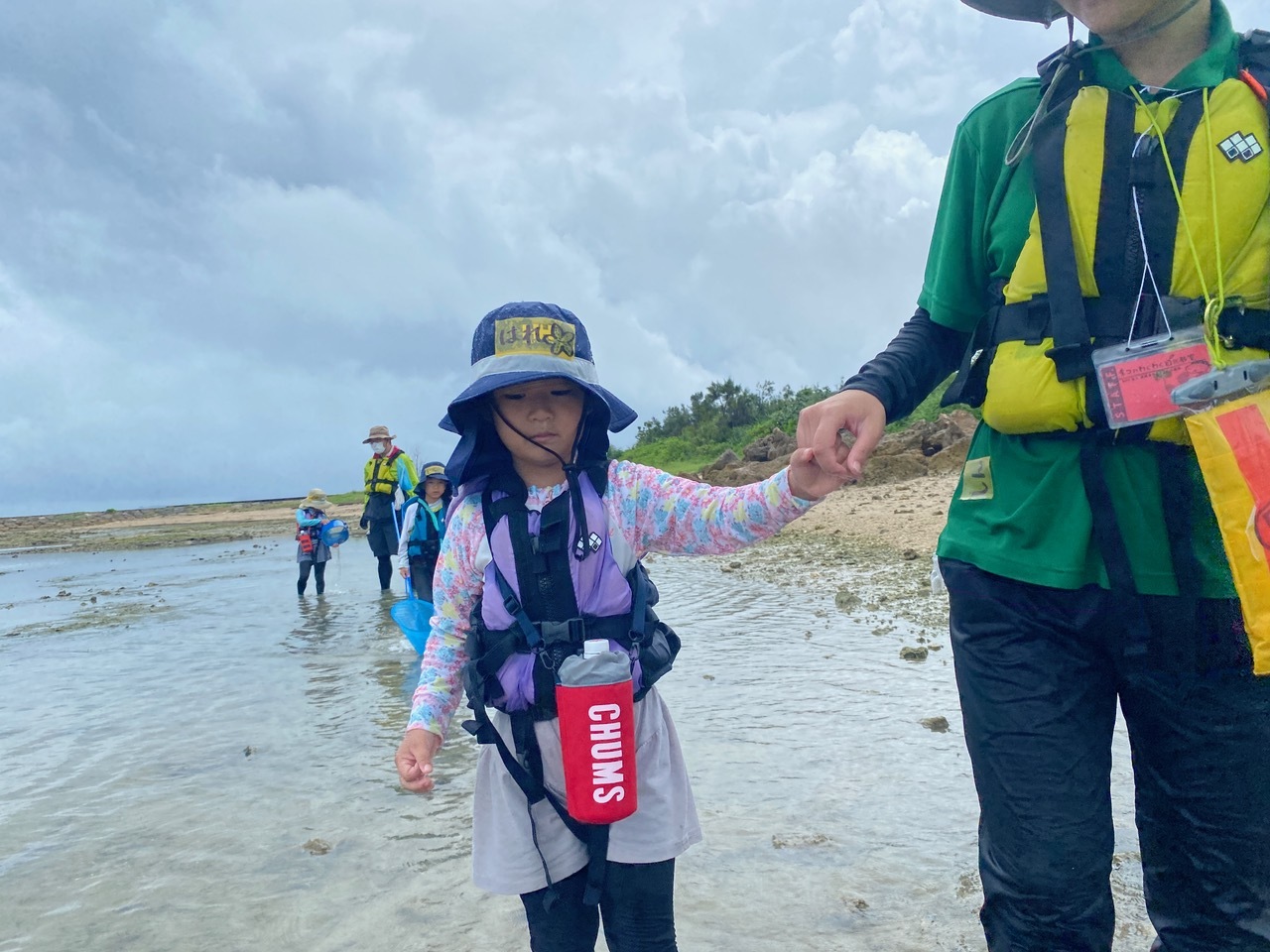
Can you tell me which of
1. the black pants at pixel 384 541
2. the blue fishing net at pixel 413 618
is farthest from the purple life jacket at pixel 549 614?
the black pants at pixel 384 541

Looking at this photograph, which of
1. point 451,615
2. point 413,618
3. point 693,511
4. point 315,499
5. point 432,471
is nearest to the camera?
point 693,511

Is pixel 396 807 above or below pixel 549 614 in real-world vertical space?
below

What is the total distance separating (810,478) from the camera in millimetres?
1854

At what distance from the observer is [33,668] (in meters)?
8.24

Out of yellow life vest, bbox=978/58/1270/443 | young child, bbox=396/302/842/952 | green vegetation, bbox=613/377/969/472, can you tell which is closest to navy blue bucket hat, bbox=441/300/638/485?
young child, bbox=396/302/842/952

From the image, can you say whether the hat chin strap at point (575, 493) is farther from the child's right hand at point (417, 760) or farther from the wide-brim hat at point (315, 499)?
the wide-brim hat at point (315, 499)

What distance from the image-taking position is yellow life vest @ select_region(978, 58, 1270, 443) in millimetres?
1488

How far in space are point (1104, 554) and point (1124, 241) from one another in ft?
1.87

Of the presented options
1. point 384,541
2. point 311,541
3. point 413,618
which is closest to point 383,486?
point 384,541

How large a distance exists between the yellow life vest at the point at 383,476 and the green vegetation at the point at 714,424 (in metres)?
17.6

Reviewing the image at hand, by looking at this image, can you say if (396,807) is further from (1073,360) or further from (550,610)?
(1073,360)

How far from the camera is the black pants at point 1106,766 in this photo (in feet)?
4.91

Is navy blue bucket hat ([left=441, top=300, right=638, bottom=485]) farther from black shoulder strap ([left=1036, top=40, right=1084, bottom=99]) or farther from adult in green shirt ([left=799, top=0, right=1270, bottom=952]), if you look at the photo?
black shoulder strap ([left=1036, top=40, right=1084, bottom=99])

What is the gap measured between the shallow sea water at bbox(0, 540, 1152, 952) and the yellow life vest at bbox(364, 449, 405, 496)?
161 inches
